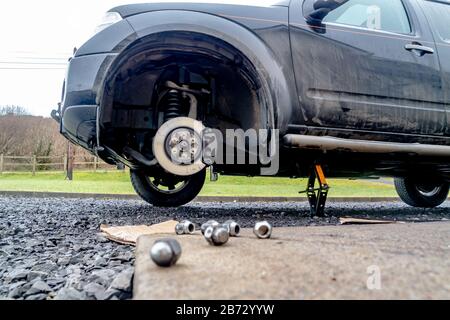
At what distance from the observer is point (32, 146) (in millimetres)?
27625

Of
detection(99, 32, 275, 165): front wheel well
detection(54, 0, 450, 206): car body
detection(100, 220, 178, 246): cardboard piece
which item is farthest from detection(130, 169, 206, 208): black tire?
detection(100, 220, 178, 246): cardboard piece

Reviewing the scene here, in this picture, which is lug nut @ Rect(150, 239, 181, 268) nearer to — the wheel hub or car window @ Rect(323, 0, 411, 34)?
the wheel hub

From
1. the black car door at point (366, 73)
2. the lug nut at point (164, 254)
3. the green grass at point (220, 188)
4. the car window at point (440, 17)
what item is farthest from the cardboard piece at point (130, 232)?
the green grass at point (220, 188)

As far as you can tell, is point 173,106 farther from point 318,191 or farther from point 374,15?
point 374,15

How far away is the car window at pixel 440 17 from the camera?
123 inches

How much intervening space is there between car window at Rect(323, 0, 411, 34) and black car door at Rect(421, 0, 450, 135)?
23cm

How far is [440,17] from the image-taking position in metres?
3.23

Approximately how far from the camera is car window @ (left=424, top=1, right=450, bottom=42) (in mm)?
3117

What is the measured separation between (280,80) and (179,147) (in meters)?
0.76

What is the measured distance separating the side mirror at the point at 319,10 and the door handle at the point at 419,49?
0.67 metres

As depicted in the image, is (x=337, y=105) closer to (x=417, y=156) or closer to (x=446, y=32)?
(x=417, y=156)

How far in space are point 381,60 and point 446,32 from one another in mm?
839
